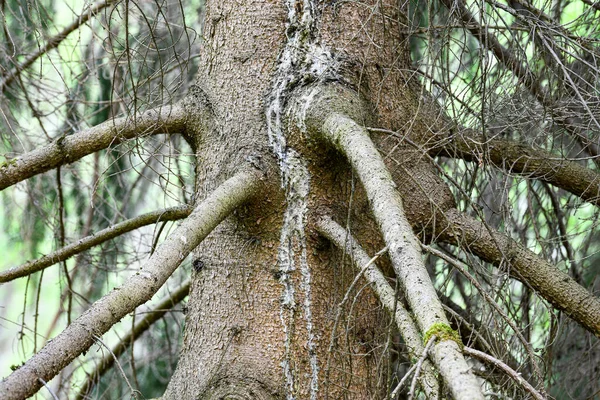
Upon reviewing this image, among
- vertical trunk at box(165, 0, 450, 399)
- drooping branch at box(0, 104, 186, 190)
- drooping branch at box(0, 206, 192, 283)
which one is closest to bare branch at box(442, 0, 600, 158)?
vertical trunk at box(165, 0, 450, 399)

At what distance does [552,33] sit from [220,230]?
108 centimetres

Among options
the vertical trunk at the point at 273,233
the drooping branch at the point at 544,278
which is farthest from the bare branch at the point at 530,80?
the drooping branch at the point at 544,278

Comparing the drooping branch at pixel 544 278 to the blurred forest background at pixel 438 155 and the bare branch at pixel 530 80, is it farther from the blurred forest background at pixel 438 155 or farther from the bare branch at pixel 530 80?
the bare branch at pixel 530 80

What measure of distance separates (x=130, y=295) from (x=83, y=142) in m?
0.70

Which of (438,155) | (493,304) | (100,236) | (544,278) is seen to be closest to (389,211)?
(493,304)

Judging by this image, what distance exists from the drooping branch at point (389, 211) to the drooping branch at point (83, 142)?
412 millimetres

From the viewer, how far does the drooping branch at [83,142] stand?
2.06 metres

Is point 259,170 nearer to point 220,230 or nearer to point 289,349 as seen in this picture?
point 220,230

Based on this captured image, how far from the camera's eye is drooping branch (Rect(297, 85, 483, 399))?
1.23 m

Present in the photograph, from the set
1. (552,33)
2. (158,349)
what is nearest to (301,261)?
(552,33)

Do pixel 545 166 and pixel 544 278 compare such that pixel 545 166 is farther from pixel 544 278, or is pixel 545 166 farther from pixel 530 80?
pixel 544 278

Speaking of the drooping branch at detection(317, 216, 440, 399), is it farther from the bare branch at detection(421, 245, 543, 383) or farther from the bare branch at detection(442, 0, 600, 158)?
the bare branch at detection(442, 0, 600, 158)

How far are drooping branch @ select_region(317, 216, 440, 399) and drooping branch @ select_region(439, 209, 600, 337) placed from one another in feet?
1.02

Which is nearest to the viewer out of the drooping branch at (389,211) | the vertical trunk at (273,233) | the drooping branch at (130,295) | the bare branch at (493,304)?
the drooping branch at (389,211)
